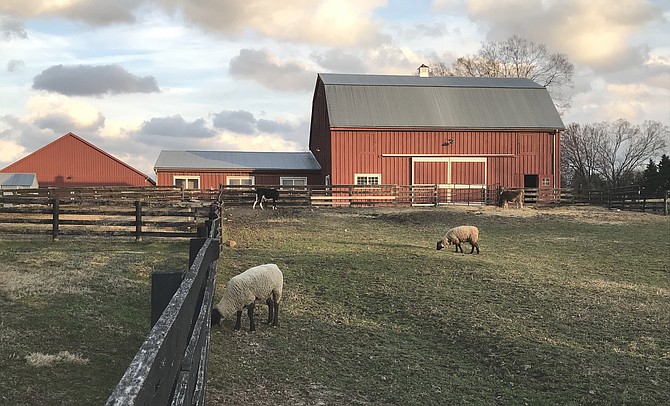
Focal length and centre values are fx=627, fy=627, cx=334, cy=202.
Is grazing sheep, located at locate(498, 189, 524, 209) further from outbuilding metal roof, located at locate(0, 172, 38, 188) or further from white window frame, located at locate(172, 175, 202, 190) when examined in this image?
outbuilding metal roof, located at locate(0, 172, 38, 188)

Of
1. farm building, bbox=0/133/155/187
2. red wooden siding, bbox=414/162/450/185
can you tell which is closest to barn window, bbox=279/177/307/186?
red wooden siding, bbox=414/162/450/185

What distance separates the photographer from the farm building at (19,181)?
42.0 meters

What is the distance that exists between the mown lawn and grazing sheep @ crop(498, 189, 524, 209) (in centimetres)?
1304

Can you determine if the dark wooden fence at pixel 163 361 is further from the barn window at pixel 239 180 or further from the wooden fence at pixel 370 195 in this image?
the barn window at pixel 239 180

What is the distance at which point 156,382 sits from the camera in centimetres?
209

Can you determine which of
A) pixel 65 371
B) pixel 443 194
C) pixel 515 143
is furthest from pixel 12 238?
pixel 515 143

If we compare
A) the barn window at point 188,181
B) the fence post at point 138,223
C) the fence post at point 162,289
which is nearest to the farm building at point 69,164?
the barn window at point 188,181

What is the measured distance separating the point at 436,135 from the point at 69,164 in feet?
79.7

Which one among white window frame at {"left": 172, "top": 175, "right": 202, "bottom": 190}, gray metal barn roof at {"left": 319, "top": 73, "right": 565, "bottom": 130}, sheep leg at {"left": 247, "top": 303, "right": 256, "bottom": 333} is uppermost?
gray metal barn roof at {"left": 319, "top": 73, "right": 565, "bottom": 130}

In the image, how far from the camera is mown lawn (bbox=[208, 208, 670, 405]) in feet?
21.7

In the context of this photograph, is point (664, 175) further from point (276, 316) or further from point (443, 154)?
point (276, 316)

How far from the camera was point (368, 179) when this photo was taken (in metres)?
34.4

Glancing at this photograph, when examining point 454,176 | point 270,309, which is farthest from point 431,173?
point 270,309

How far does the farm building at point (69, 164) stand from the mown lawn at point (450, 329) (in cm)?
2883
